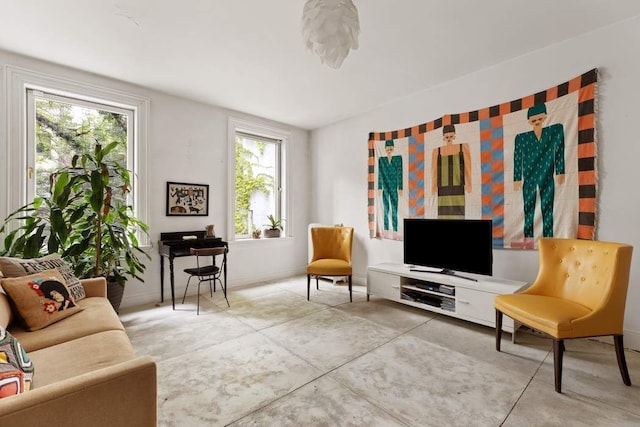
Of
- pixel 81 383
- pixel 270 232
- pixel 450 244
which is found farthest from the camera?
pixel 270 232

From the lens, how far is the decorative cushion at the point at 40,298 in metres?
1.71

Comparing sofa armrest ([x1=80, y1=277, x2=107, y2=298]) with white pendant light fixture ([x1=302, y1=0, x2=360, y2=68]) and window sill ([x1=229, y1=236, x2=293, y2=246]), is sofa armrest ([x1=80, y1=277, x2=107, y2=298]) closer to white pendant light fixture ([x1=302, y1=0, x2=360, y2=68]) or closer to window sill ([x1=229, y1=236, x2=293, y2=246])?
window sill ([x1=229, y1=236, x2=293, y2=246])

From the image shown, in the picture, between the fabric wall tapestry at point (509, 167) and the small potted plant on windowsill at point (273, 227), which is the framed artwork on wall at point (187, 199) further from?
the fabric wall tapestry at point (509, 167)

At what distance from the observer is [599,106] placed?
8.04 ft

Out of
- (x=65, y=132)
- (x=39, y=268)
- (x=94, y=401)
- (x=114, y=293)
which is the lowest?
(x=114, y=293)

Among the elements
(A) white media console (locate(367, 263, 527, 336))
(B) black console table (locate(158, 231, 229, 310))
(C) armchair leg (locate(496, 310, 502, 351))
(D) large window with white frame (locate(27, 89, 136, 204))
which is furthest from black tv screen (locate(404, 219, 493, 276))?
(D) large window with white frame (locate(27, 89, 136, 204))

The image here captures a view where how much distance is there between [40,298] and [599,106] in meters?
4.39

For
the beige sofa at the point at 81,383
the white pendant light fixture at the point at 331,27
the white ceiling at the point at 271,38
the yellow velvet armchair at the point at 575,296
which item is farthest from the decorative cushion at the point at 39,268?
the yellow velvet armchair at the point at 575,296

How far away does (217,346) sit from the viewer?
2402 millimetres

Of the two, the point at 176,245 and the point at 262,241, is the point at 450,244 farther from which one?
the point at 176,245

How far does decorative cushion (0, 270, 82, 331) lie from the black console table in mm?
1366

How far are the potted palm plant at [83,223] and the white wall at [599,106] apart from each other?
3.12m

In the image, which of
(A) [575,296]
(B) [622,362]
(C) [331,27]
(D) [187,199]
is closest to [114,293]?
(D) [187,199]

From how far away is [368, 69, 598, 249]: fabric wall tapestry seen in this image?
2514 mm
